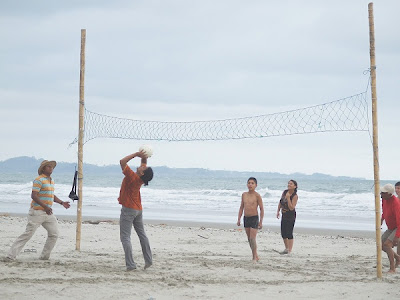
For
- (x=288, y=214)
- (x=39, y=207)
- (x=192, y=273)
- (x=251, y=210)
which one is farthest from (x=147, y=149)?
(x=288, y=214)

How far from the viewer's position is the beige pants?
26.4 ft

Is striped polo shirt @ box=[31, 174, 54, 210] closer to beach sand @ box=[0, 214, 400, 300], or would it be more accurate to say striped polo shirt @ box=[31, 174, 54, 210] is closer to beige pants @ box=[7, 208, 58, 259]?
beige pants @ box=[7, 208, 58, 259]

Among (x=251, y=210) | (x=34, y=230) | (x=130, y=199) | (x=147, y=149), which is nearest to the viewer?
(x=147, y=149)

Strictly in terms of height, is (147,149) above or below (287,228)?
above

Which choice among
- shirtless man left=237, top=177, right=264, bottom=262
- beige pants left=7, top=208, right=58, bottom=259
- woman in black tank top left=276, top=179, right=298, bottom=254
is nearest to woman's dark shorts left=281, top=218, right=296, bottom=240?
woman in black tank top left=276, top=179, right=298, bottom=254

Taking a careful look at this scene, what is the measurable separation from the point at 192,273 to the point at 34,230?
2.14m

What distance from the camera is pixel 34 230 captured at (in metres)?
8.06

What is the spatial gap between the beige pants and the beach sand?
148mm

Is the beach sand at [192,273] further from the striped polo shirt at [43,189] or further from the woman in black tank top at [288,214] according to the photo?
the striped polo shirt at [43,189]

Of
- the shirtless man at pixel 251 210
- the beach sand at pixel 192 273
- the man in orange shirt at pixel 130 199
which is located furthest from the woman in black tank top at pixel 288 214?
the man in orange shirt at pixel 130 199

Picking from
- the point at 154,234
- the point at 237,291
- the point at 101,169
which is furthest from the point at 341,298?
the point at 101,169

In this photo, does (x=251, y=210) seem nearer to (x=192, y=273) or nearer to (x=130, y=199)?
(x=192, y=273)

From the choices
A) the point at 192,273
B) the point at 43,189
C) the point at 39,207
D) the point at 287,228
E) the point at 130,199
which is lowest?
the point at 192,273

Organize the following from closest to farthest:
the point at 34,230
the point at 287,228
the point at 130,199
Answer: the point at 130,199, the point at 34,230, the point at 287,228
